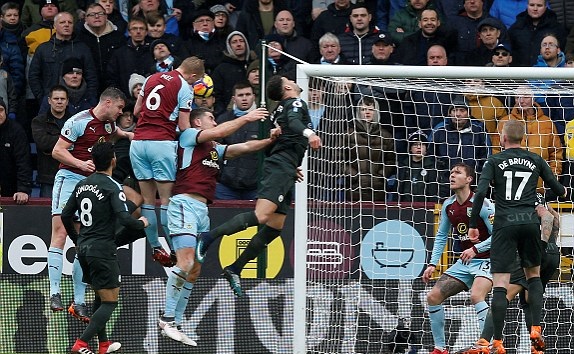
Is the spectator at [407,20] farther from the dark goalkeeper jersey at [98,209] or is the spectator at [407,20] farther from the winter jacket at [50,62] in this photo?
the dark goalkeeper jersey at [98,209]

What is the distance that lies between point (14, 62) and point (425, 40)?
5.19 meters

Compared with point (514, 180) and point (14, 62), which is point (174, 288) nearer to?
point (514, 180)

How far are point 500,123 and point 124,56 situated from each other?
189 inches

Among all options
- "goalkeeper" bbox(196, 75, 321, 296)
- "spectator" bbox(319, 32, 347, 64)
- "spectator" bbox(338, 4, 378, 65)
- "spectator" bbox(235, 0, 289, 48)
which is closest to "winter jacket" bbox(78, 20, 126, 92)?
"spectator" bbox(235, 0, 289, 48)

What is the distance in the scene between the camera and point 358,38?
17.0 meters

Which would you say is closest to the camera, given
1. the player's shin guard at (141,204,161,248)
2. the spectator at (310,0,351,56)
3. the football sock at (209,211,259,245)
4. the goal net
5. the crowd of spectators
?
the football sock at (209,211,259,245)

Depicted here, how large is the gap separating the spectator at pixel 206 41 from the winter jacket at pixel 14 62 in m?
2.14

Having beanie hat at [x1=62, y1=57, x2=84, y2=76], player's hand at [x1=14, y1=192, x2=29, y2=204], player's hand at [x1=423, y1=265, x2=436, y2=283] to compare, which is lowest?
player's hand at [x1=423, y1=265, x2=436, y2=283]

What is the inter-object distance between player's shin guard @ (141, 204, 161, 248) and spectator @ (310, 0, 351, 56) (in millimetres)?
A: 4478

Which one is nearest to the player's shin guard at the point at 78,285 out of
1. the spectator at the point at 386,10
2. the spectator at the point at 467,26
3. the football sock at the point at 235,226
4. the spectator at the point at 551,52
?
the football sock at the point at 235,226

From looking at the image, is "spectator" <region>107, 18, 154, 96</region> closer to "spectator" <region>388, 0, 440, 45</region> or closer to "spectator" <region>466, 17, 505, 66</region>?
"spectator" <region>388, 0, 440, 45</region>

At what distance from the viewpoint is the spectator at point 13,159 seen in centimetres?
1563

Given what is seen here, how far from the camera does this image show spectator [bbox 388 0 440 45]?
17.5 meters

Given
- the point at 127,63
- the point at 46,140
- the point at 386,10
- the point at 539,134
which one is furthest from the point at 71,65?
the point at 539,134
